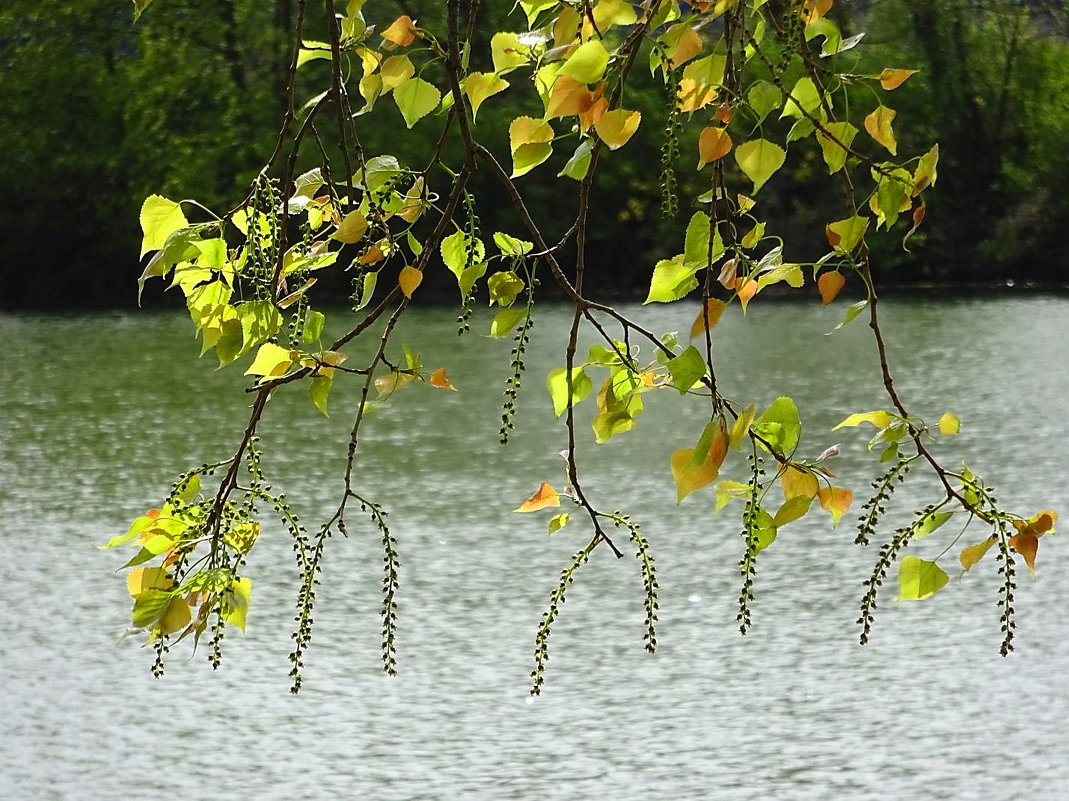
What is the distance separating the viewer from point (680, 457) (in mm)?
767

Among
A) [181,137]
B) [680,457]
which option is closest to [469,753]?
[680,457]

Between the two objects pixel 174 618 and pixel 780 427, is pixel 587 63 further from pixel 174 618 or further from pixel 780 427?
pixel 174 618

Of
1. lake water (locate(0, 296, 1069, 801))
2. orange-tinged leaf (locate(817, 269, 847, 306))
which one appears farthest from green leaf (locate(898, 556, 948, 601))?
lake water (locate(0, 296, 1069, 801))

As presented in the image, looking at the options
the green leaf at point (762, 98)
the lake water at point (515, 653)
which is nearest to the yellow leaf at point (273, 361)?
the green leaf at point (762, 98)

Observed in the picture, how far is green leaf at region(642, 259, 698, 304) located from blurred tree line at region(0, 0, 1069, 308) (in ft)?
47.7

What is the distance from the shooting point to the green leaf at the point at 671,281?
763 mm

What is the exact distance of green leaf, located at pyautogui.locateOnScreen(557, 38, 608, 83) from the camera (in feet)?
2.29

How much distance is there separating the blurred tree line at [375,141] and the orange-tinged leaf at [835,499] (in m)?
14.5

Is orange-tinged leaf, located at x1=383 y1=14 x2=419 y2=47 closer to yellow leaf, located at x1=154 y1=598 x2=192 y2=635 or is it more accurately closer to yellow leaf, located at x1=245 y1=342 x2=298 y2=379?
yellow leaf, located at x1=245 y1=342 x2=298 y2=379

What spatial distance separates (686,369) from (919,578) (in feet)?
0.49

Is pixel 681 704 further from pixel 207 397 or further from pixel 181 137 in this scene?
pixel 181 137

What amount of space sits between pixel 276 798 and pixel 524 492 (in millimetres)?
2723

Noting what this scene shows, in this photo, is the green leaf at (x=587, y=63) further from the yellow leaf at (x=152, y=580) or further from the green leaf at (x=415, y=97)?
the yellow leaf at (x=152, y=580)

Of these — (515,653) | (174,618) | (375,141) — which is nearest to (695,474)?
(174,618)
